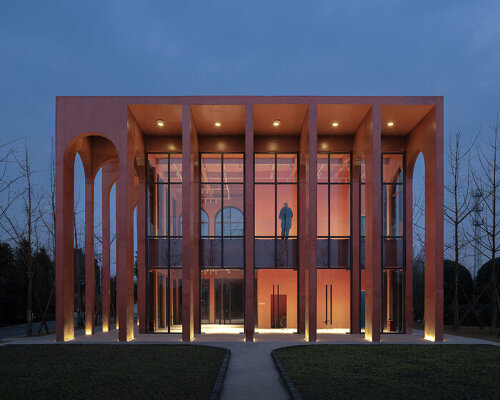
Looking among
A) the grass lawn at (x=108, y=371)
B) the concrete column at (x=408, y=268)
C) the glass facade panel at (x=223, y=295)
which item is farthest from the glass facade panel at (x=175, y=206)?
the concrete column at (x=408, y=268)

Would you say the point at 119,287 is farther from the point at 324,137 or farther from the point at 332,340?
the point at 324,137

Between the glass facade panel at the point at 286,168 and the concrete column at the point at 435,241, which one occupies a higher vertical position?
the glass facade panel at the point at 286,168

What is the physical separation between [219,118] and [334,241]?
7.76 metres

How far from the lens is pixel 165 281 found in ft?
66.8

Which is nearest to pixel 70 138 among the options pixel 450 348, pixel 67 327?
pixel 67 327

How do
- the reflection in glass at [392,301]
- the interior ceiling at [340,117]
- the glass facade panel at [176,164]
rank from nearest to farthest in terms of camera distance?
the interior ceiling at [340,117] → the reflection in glass at [392,301] → the glass facade panel at [176,164]

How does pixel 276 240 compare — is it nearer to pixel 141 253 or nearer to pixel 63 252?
pixel 141 253

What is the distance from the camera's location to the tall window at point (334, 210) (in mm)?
20484

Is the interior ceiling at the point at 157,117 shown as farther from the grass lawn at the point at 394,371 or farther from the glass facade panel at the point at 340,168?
the grass lawn at the point at 394,371

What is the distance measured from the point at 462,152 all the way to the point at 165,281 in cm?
1733

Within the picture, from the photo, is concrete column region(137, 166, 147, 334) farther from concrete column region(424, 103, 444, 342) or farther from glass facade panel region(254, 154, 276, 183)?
concrete column region(424, 103, 444, 342)

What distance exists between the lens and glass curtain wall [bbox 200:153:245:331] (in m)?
20.4

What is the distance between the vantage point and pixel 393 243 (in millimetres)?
20531

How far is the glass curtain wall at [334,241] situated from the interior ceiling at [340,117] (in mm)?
1300
